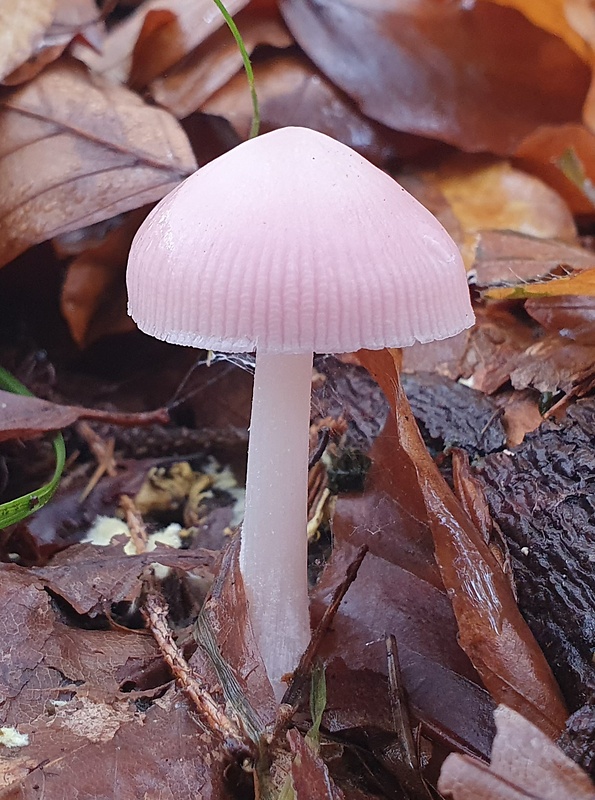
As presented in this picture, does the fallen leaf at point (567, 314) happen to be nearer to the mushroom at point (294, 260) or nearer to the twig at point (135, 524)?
the mushroom at point (294, 260)

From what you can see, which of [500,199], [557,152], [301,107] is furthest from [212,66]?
[557,152]

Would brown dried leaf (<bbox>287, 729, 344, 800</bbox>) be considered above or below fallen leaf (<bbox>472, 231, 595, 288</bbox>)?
above

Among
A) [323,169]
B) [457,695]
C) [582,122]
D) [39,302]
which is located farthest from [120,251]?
[582,122]

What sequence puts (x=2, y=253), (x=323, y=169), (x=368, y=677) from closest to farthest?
(x=323, y=169) → (x=368, y=677) → (x=2, y=253)

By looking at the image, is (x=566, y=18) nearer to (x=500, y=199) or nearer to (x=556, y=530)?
(x=500, y=199)

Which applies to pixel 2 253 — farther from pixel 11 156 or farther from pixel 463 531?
pixel 463 531

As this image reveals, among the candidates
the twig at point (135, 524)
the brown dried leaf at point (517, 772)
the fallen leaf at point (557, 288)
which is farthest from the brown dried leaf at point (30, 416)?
the brown dried leaf at point (517, 772)

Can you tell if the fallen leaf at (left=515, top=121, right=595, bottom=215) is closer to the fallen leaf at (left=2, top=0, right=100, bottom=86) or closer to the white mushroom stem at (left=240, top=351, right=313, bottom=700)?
the fallen leaf at (left=2, top=0, right=100, bottom=86)

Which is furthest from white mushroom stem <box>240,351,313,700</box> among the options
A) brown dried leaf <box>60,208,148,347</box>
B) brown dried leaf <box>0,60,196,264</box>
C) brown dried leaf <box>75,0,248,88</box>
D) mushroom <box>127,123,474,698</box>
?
brown dried leaf <box>75,0,248,88</box>
